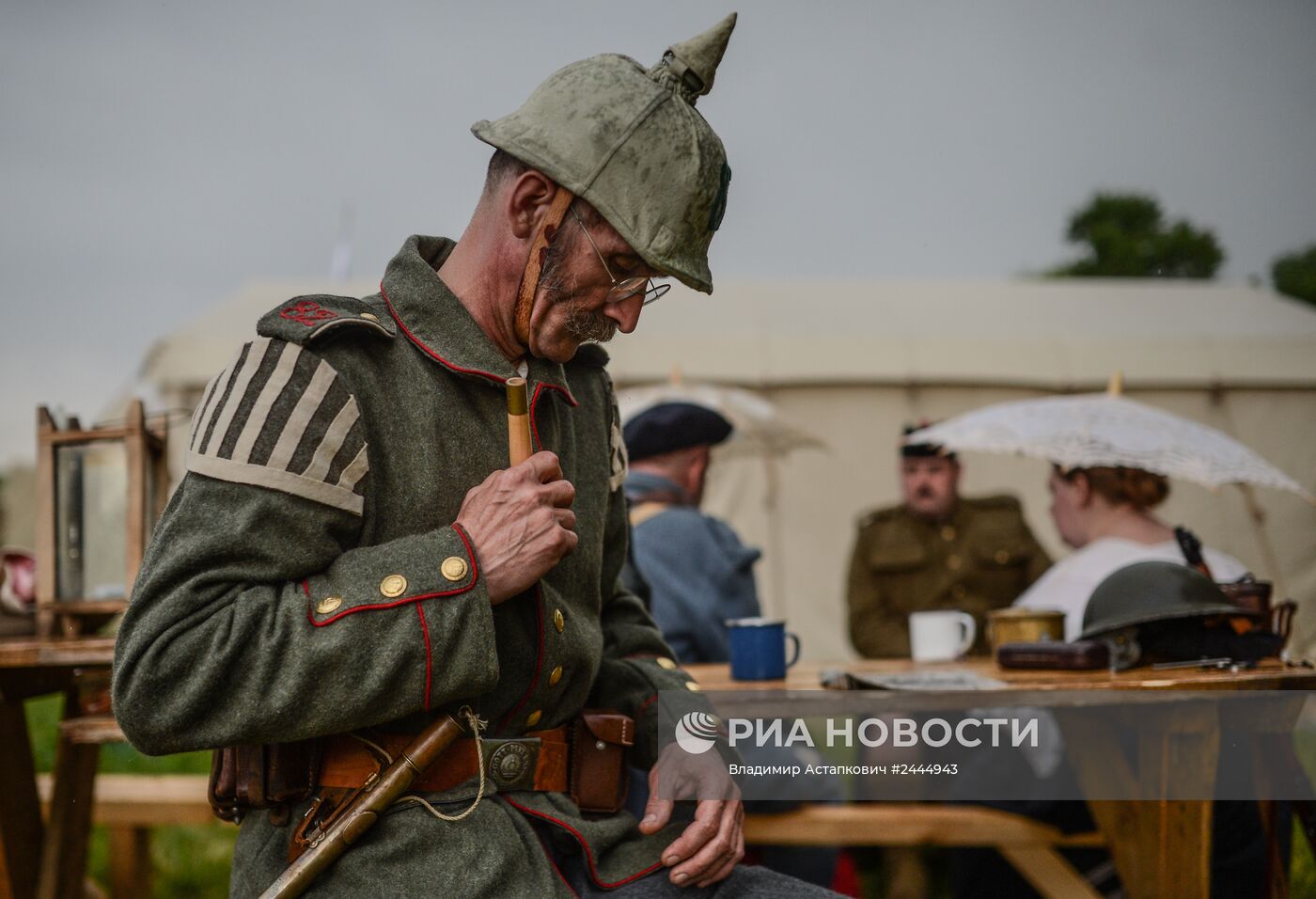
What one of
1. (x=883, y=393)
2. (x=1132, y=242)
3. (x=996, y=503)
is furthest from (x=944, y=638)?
(x=1132, y=242)

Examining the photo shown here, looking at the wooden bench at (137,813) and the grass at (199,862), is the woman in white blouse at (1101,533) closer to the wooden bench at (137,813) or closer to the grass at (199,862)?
the grass at (199,862)

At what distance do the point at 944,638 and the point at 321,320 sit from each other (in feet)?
7.49

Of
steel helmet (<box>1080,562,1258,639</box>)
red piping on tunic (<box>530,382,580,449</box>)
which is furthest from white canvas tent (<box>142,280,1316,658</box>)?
red piping on tunic (<box>530,382,580,449</box>)

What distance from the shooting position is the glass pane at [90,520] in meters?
2.76

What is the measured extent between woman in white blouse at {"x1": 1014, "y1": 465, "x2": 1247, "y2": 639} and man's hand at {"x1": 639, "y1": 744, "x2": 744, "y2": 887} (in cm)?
213

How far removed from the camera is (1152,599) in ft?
8.98

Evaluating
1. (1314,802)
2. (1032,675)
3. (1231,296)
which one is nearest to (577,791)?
(1032,675)

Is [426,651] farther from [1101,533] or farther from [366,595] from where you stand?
[1101,533]

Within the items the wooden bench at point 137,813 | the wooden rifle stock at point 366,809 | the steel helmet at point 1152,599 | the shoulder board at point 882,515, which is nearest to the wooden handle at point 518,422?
the wooden rifle stock at point 366,809

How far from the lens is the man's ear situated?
1.62 m

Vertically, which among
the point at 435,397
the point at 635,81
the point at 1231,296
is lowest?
the point at 435,397

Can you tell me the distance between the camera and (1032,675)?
8.77ft

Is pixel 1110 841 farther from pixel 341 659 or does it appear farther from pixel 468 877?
pixel 341 659

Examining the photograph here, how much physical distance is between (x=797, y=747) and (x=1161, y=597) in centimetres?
107
